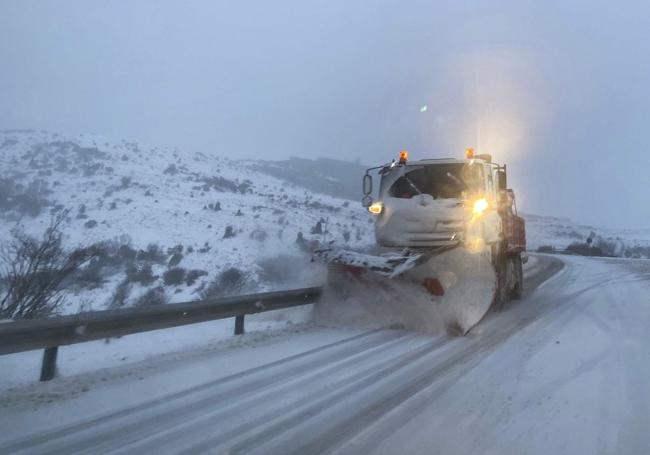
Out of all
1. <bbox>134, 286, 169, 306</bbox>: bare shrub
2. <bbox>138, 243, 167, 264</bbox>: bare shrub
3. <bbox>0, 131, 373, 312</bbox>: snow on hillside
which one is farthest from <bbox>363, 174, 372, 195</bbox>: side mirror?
<bbox>138, 243, 167, 264</bbox>: bare shrub

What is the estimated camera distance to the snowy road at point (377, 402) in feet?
11.8

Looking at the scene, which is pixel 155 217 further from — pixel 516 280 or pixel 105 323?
pixel 105 323

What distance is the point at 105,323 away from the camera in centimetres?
548

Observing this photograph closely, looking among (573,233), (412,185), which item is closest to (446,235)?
(412,185)

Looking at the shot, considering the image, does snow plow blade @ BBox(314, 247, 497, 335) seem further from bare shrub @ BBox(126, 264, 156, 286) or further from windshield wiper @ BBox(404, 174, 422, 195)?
bare shrub @ BBox(126, 264, 156, 286)

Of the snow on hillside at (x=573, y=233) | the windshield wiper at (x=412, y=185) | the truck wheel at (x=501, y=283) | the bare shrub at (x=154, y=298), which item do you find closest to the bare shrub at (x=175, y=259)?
the bare shrub at (x=154, y=298)

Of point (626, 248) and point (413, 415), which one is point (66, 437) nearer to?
point (413, 415)

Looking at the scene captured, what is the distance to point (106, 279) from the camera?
15203 millimetres

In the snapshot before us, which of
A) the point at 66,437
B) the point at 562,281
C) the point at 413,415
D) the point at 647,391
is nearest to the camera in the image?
the point at 66,437

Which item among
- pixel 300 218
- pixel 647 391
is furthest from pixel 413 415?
pixel 300 218

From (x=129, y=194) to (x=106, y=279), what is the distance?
53.6ft

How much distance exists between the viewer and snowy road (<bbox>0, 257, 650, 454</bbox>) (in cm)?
359

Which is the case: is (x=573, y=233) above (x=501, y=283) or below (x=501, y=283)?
above

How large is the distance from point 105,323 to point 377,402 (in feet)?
9.89
